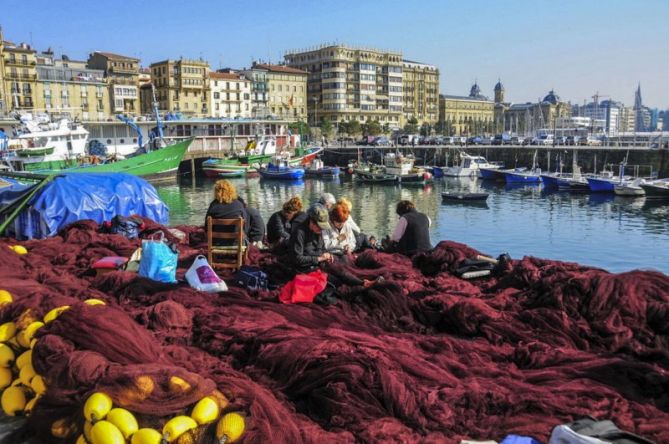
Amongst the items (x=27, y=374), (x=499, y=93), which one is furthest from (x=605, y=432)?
(x=499, y=93)

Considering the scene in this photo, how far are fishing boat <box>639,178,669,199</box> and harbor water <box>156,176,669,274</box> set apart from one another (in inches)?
32.5

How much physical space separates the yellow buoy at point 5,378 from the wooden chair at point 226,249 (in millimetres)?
3320

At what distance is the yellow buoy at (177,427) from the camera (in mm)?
3273

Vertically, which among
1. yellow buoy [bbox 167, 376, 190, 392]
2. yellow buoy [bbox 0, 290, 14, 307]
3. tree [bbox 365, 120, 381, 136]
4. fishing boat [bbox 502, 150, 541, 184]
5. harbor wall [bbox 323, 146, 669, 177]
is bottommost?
fishing boat [bbox 502, 150, 541, 184]

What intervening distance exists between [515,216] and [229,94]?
70.3 meters

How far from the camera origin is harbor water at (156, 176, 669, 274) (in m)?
22.9

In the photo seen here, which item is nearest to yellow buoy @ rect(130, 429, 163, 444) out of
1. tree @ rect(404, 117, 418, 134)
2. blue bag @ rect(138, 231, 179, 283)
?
blue bag @ rect(138, 231, 179, 283)

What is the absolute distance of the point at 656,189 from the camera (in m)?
37.2

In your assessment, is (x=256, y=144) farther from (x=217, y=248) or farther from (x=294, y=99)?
(x=217, y=248)

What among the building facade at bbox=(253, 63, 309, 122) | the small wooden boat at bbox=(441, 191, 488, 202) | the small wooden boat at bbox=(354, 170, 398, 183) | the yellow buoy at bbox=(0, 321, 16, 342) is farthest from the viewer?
the building facade at bbox=(253, 63, 309, 122)

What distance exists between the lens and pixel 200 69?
89.9 meters

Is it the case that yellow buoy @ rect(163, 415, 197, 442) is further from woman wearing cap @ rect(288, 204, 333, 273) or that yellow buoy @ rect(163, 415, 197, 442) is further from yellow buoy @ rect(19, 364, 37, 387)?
woman wearing cap @ rect(288, 204, 333, 273)

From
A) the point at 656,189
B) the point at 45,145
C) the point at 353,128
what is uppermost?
the point at 353,128

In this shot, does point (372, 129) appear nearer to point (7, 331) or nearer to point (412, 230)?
point (412, 230)
